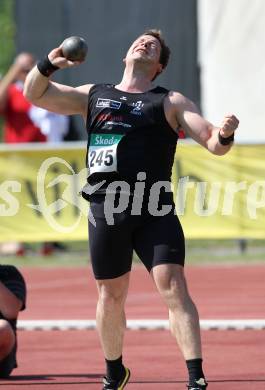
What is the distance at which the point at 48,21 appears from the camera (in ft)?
58.4

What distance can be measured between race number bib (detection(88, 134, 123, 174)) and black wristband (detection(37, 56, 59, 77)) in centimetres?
52

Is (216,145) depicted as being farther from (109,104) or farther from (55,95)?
(55,95)

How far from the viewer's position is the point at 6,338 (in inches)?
321

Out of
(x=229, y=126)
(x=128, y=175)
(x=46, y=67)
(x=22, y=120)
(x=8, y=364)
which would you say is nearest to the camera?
(x=229, y=126)

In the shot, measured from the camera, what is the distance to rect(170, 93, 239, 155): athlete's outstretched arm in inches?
279

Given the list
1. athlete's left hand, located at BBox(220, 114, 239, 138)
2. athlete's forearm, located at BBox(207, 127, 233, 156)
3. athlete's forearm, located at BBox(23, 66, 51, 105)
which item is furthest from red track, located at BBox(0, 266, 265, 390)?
athlete's forearm, located at BBox(23, 66, 51, 105)

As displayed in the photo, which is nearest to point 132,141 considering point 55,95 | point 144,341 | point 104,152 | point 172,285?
point 104,152

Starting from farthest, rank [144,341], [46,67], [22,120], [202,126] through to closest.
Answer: [22,120] < [144,341] < [46,67] < [202,126]

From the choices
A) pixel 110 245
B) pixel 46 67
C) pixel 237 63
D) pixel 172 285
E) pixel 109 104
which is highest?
pixel 46 67

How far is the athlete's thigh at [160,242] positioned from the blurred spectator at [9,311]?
1154 millimetres

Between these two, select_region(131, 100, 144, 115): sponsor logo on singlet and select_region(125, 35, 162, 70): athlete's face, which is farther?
select_region(125, 35, 162, 70): athlete's face

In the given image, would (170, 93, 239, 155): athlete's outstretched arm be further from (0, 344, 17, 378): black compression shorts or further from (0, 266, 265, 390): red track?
(0, 344, 17, 378): black compression shorts

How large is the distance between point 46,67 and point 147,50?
24.4 inches

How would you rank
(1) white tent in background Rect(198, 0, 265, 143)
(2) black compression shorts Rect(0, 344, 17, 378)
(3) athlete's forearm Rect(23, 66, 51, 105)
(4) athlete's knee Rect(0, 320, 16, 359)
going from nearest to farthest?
(3) athlete's forearm Rect(23, 66, 51, 105) < (4) athlete's knee Rect(0, 320, 16, 359) < (2) black compression shorts Rect(0, 344, 17, 378) < (1) white tent in background Rect(198, 0, 265, 143)
